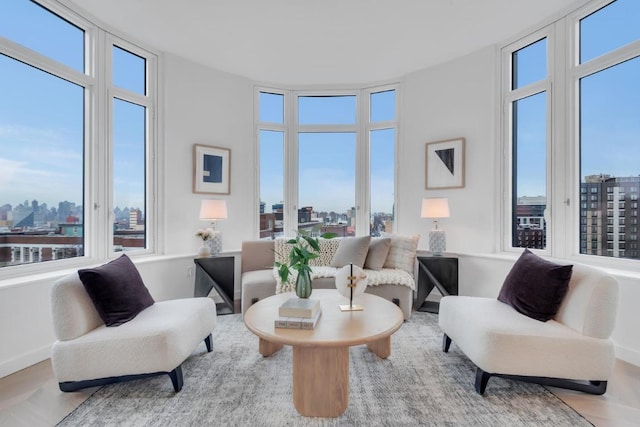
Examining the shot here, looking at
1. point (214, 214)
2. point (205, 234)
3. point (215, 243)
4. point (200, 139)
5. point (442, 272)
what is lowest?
point (442, 272)

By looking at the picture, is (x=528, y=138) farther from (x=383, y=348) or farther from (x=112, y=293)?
(x=112, y=293)

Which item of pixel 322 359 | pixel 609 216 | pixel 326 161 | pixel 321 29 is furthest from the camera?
pixel 326 161

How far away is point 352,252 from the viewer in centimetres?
358

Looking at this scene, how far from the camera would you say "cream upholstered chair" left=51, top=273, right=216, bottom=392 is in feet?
6.04

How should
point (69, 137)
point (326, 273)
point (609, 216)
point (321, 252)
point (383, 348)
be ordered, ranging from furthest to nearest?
point (321, 252)
point (326, 273)
point (69, 137)
point (609, 216)
point (383, 348)

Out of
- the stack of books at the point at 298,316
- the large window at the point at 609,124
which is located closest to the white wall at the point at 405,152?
the large window at the point at 609,124

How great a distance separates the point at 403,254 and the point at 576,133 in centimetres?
207

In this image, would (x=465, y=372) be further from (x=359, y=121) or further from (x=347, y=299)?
(x=359, y=121)

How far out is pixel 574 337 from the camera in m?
1.84

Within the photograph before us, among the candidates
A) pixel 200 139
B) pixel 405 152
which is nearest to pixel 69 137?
pixel 200 139

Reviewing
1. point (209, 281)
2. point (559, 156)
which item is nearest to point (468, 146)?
point (559, 156)

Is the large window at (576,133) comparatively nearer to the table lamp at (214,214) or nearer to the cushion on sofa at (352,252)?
the cushion on sofa at (352,252)

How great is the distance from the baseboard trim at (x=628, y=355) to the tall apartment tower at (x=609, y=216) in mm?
772

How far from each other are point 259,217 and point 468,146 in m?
2.93
